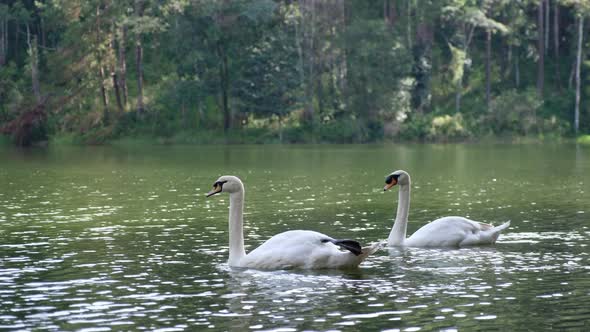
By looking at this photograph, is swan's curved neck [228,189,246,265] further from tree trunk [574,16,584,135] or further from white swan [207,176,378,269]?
tree trunk [574,16,584,135]

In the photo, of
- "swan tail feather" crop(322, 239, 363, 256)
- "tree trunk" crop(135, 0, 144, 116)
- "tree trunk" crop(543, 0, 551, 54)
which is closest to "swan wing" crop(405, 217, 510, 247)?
"swan tail feather" crop(322, 239, 363, 256)

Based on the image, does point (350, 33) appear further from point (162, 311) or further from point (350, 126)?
point (162, 311)

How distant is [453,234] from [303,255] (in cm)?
418

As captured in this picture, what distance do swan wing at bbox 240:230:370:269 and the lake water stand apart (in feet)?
0.81

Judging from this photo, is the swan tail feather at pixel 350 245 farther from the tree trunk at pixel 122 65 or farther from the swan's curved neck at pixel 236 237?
the tree trunk at pixel 122 65

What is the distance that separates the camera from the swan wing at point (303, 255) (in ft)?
58.1

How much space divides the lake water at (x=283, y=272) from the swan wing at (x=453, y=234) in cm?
33

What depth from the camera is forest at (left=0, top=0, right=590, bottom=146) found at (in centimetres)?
7988

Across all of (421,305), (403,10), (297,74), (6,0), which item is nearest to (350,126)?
(297,74)

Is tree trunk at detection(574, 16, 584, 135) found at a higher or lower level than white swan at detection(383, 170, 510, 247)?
higher

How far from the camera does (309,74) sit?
83.8 m

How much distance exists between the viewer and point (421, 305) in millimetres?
14625

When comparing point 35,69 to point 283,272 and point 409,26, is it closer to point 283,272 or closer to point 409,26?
point 409,26

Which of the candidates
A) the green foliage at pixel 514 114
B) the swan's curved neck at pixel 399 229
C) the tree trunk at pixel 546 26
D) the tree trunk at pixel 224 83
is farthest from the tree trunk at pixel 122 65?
the swan's curved neck at pixel 399 229
